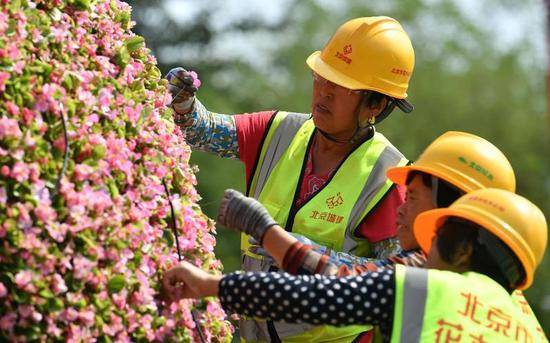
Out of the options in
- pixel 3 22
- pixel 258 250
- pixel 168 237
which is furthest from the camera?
pixel 258 250

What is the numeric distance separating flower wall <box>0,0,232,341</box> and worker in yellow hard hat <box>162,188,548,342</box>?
0.22 m

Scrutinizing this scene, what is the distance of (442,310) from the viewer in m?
3.74

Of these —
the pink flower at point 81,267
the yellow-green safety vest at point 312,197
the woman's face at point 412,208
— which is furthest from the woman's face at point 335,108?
the pink flower at point 81,267

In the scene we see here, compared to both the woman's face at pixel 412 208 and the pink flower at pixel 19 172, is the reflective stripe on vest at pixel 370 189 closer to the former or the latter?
the woman's face at pixel 412 208

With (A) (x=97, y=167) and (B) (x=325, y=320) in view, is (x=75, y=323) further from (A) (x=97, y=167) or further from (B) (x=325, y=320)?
(B) (x=325, y=320)

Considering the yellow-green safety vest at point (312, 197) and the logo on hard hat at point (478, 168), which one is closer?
the logo on hard hat at point (478, 168)

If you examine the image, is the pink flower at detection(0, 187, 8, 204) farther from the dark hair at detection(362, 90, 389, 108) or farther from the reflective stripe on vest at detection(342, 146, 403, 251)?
the dark hair at detection(362, 90, 389, 108)

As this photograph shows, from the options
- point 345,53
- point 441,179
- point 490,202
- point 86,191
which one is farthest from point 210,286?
point 345,53

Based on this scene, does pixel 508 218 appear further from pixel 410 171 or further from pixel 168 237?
pixel 168 237

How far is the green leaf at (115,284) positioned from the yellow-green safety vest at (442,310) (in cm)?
88

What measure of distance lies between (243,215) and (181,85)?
1.12 metres

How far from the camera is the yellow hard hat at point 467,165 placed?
4.46m

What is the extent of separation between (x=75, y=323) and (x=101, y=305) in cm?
11

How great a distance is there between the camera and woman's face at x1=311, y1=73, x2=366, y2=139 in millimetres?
5078
